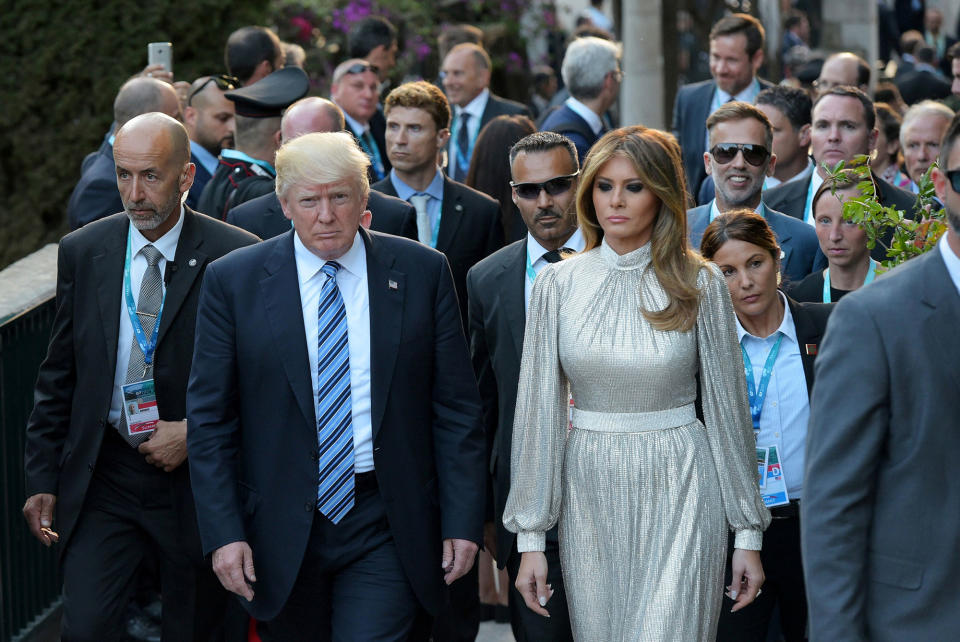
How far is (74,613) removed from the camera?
5840 mm

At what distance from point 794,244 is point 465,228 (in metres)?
1.81

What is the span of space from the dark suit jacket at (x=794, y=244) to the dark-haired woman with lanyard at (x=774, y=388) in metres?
1.05

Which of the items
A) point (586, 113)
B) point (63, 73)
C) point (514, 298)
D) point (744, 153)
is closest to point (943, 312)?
point (514, 298)

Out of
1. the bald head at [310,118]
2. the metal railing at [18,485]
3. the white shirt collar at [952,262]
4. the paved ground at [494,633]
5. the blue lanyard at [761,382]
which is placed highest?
the bald head at [310,118]

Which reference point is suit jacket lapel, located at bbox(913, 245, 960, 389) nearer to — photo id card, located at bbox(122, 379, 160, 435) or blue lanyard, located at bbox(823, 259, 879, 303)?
blue lanyard, located at bbox(823, 259, 879, 303)

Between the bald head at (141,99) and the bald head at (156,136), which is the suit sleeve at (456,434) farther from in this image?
the bald head at (141,99)

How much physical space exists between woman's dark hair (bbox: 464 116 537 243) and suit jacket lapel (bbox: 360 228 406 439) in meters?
3.11

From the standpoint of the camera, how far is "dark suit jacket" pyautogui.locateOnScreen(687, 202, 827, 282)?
23.1ft

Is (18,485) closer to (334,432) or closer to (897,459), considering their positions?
(334,432)

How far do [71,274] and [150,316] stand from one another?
0.37m

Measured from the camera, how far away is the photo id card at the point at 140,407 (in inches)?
231

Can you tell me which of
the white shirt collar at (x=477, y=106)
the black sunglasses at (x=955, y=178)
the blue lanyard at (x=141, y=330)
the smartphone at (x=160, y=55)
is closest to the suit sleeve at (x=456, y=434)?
the blue lanyard at (x=141, y=330)

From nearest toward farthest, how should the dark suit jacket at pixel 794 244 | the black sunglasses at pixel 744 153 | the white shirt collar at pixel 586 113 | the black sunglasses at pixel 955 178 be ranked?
the black sunglasses at pixel 955 178
the dark suit jacket at pixel 794 244
the black sunglasses at pixel 744 153
the white shirt collar at pixel 586 113

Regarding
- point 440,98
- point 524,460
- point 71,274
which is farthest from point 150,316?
point 440,98
